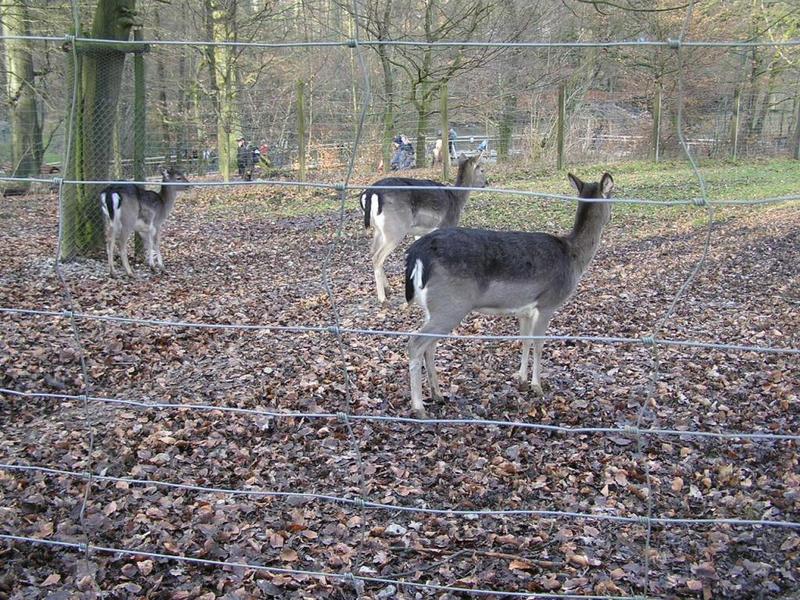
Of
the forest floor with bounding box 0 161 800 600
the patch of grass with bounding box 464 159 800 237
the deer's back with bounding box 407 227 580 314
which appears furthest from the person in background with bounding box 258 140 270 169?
the deer's back with bounding box 407 227 580 314

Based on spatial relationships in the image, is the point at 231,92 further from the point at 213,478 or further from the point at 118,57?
the point at 213,478

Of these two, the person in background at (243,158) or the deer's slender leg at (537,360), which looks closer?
the deer's slender leg at (537,360)

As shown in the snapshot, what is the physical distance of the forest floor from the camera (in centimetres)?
309

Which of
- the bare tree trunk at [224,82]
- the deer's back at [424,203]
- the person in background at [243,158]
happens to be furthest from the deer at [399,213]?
the person in background at [243,158]

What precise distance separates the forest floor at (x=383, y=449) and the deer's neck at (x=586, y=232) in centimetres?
86

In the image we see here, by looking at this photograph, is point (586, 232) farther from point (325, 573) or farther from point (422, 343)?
point (325, 573)

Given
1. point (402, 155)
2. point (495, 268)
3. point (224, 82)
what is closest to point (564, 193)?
point (402, 155)

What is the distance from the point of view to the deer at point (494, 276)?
4547mm

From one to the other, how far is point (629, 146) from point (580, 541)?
1702 cm

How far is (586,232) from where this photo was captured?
16.7 ft

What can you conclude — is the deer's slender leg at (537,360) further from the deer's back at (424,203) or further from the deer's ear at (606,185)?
the deer's back at (424,203)

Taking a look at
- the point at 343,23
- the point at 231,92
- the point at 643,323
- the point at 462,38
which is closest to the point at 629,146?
the point at 462,38

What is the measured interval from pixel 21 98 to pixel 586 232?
14.7 metres

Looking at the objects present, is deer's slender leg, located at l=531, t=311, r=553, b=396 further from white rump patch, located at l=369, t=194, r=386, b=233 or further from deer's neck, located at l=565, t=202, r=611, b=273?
white rump patch, located at l=369, t=194, r=386, b=233
